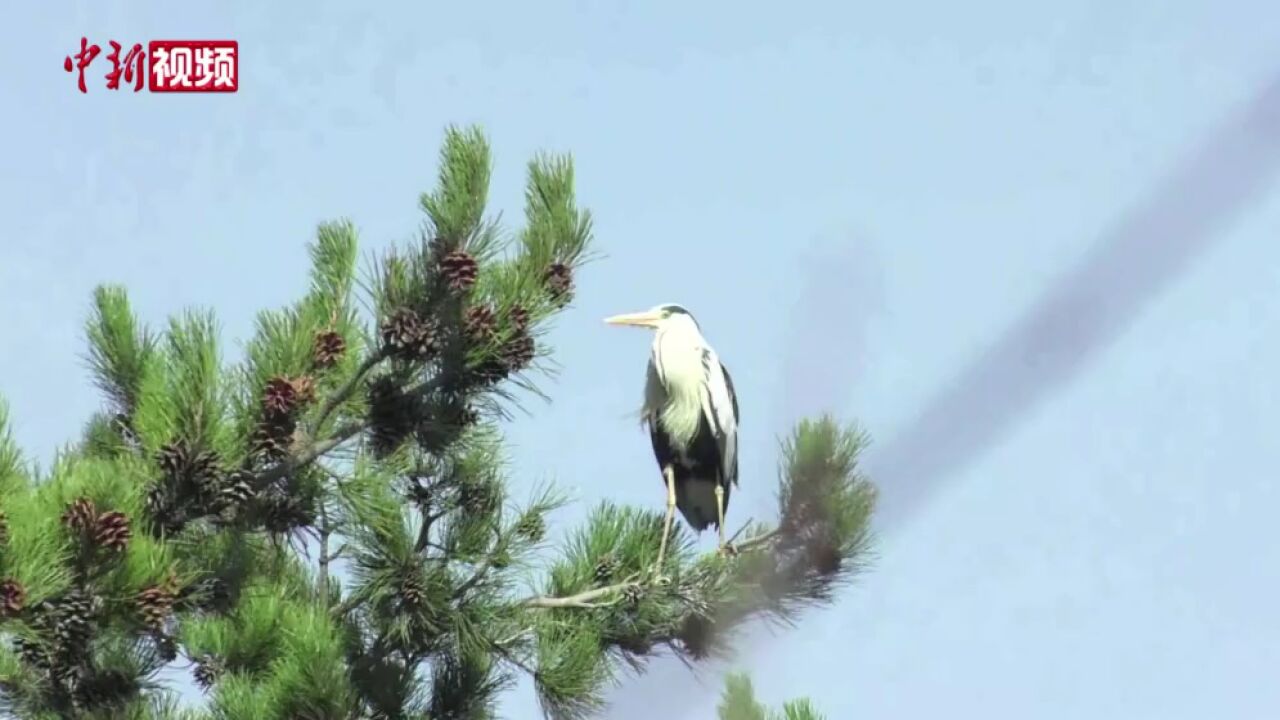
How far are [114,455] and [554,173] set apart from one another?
47.1 inches

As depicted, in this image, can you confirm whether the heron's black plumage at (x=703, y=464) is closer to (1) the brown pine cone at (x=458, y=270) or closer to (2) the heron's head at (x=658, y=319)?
(2) the heron's head at (x=658, y=319)

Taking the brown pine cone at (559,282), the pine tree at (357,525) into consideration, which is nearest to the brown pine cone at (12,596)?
the pine tree at (357,525)

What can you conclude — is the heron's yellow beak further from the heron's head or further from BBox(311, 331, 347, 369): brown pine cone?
BBox(311, 331, 347, 369): brown pine cone

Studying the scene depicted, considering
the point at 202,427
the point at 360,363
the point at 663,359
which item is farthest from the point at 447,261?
the point at 663,359

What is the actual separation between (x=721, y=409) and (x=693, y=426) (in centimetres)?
10

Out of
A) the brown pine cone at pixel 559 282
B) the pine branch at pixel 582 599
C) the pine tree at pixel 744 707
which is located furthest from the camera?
the pine branch at pixel 582 599

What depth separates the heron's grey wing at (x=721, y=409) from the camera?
5734 mm

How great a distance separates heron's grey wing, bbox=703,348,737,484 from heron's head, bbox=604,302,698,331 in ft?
0.75

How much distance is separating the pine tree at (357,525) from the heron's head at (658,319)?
1.58 m

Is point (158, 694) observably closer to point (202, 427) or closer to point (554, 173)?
point (202, 427)

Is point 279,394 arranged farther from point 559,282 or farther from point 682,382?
point 682,382

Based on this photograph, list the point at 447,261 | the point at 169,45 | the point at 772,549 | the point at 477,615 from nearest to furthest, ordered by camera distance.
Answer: the point at 772,549, the point at 447,261, the point at 477,615, the point at 169,45

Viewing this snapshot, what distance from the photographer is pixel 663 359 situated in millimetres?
5848

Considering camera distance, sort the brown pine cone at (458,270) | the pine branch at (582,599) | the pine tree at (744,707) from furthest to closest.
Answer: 1. the pine branch at (582,599)
2. the brown pine cone at (458,270)
3. the pine tree at (744,707)
